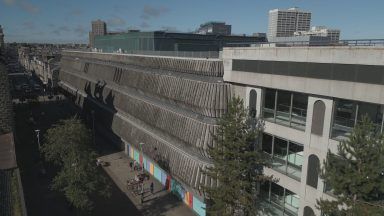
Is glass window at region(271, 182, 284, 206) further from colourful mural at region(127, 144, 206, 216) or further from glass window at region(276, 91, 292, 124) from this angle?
colourful mural at region(127, 144, 206, 216)

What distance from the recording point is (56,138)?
2850 cm

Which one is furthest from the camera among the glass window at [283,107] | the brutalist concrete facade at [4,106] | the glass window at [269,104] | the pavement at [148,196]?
the brutalist concrete facade at [4,106]

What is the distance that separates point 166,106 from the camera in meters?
38.6

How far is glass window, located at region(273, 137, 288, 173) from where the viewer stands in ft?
81.6

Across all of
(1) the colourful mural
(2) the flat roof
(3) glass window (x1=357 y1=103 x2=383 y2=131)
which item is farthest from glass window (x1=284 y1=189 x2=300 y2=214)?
(2) the flat roof

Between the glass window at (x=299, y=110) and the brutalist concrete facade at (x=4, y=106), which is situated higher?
the glass window at (x=299, y=110)

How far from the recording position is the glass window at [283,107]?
24.0m

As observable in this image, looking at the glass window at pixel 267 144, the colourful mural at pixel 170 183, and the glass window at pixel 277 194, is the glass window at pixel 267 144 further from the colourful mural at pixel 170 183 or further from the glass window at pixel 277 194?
the colourful mural at pixel 170 183

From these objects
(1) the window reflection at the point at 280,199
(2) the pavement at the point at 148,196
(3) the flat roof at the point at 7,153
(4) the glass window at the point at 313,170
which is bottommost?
(2) the pavement at the point at 148,196

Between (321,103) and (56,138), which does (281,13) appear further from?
(56,138)

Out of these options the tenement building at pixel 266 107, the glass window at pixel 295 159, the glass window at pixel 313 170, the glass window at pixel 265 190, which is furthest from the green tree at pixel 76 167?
the glass window at pixel 313 170

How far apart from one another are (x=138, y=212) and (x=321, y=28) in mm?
29484

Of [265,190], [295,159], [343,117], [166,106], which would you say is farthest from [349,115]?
[166,106]

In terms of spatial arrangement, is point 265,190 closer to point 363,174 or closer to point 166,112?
point 363,174
